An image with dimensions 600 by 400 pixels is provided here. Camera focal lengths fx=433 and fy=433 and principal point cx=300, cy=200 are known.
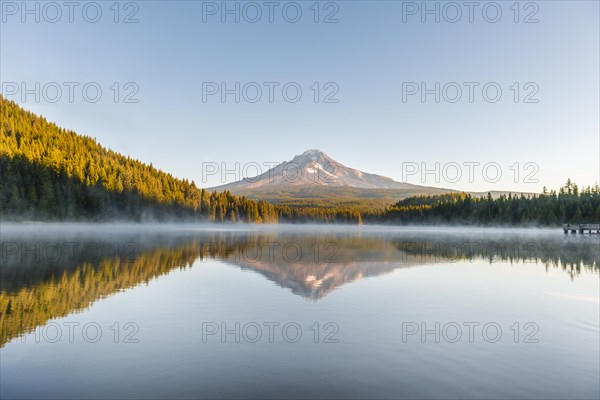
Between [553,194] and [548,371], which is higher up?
[553,194]

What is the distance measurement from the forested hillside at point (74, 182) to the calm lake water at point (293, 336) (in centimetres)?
10577

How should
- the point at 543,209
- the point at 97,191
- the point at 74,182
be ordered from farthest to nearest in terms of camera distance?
the point at 543,209 → the point at 97,191 → the point at 74,182

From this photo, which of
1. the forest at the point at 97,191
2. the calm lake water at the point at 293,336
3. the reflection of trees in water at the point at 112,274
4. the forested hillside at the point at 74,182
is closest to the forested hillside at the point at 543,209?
the forest at the point at 97,191

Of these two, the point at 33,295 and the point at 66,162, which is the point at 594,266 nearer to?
the point at 33,295

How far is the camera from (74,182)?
134375 millimetres

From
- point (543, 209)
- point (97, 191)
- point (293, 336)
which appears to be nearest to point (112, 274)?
point (293, 336)

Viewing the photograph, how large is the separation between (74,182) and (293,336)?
452ft

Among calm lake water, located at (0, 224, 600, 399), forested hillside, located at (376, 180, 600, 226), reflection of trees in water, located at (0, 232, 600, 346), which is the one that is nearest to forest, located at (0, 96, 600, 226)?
forested hillside, located at (376, 180, 600, 226)

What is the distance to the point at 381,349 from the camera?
14.4 m

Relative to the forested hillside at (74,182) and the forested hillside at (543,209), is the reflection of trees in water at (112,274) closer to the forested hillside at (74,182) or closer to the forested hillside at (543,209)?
the forested hillside at (74,182)

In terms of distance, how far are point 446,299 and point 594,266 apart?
82.5ft

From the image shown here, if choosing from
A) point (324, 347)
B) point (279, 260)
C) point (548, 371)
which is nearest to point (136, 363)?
point (324, 347)

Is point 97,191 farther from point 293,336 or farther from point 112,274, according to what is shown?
point 293,336

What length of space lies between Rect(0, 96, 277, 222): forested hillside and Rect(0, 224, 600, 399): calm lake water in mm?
105774
